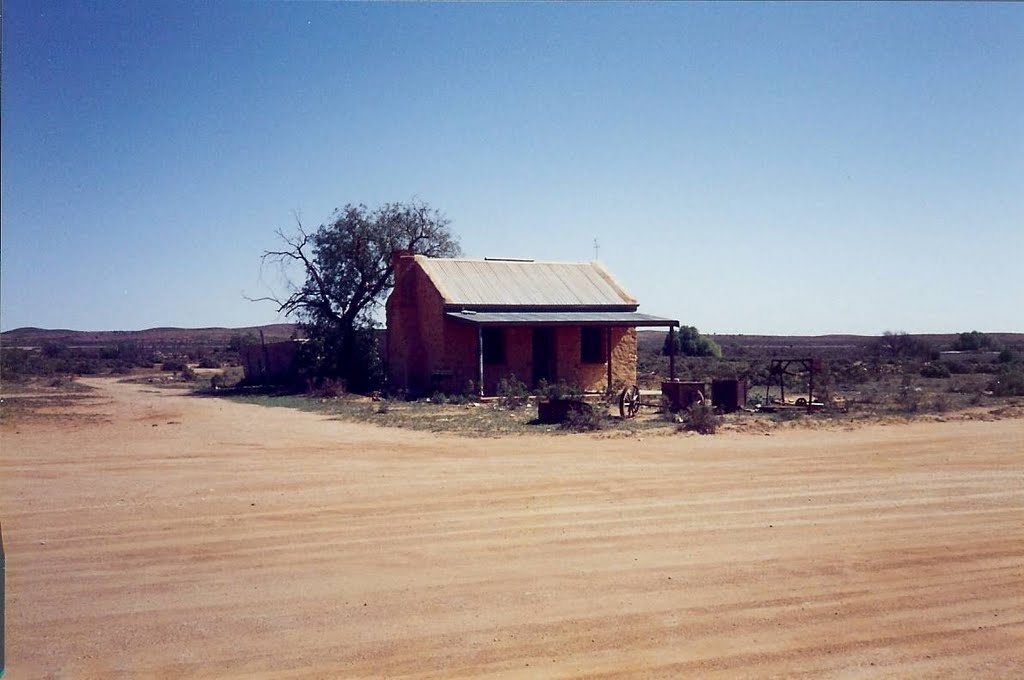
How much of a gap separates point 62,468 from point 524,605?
922 centimetres

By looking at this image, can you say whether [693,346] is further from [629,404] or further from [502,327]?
[629,404]

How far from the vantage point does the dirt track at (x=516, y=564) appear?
5.93 m

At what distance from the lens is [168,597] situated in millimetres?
7086

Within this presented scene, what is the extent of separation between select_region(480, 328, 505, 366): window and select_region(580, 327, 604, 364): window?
2800 mm

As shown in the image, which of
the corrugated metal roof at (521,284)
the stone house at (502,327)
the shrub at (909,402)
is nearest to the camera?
the shrub at (909,402)

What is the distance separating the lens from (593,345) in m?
29.0

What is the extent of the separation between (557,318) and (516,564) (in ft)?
64.1

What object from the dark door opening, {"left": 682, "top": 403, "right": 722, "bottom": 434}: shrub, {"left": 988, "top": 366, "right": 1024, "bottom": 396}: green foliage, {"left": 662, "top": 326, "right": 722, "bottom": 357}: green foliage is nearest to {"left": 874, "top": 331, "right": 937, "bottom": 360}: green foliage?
{"left": 662, "top": 326, "right": 722, "bottom": 357}: green foliage

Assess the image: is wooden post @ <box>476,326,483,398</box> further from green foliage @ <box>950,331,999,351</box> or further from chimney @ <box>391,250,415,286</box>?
green foliage @ <box>950,331,999,351</box>

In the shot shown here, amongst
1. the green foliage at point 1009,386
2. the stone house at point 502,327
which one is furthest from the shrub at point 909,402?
the stone house at point 502,327

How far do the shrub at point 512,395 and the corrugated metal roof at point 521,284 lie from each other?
3517 mm

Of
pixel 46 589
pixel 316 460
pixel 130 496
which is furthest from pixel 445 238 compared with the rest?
pixel 46 589

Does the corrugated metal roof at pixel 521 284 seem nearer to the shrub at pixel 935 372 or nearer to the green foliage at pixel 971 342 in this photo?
the shrub at pixel 935 372

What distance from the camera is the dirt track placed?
593 cm
